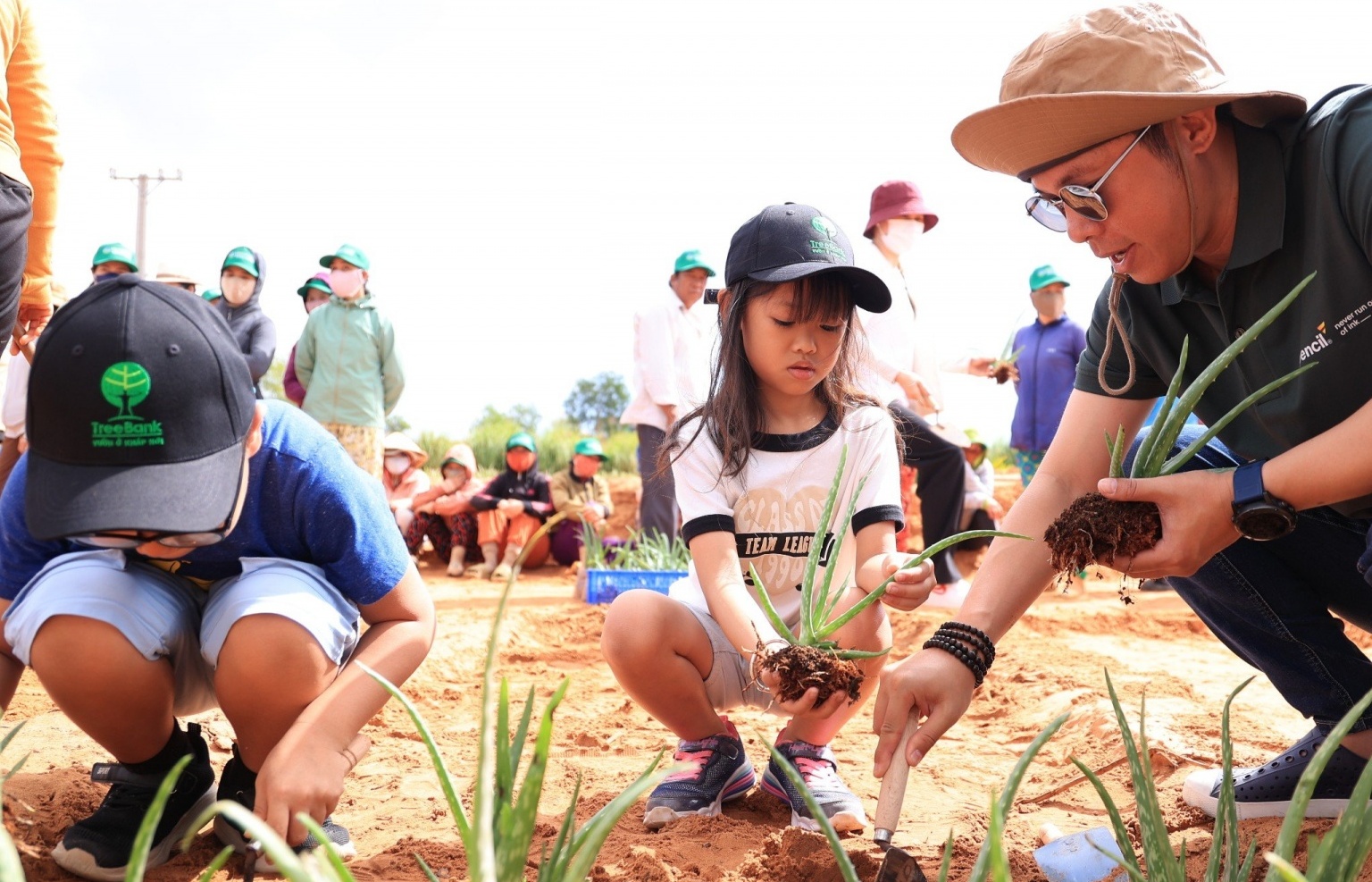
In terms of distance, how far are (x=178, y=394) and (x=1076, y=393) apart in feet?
5.50

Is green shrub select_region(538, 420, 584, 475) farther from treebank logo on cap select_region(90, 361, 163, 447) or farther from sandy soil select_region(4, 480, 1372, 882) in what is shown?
treebank logo on cap select_region(90, 361, 163, 447)

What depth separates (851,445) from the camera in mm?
2625

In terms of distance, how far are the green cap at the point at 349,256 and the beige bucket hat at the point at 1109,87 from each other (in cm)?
533

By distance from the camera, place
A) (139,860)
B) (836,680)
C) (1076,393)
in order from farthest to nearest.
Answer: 1. (1076,393)
2. (836,680)
3. (139,860)

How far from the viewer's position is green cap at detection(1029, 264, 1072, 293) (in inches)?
274

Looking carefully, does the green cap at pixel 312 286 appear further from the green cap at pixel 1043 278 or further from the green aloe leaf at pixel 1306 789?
the green aloe leaf at pixel 1306 789

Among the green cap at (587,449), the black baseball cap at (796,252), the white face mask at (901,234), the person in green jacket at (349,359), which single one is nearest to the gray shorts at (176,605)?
the black baseball cap at (796,252)

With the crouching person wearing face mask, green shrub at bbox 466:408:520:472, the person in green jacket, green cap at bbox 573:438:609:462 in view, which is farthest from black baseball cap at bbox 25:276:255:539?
green shrub at bbox 466:408:520:472

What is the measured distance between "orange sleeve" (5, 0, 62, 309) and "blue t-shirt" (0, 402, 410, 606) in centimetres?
103

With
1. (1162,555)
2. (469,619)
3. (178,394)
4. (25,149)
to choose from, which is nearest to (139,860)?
(178,394)

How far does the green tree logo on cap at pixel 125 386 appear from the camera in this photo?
158 cm

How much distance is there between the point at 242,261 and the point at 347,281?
2.28ft

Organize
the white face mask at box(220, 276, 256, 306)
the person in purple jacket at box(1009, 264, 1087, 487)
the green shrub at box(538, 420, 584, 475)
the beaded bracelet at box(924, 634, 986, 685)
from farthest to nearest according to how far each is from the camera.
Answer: the green shrub at box(538, 420, 584, 475), the person in purple jacket at box(1009, 264, 1087, 487), the white face mask at box(220, 276, 256, 306), the beaded bracelet at box(924, 634, 986, 685)

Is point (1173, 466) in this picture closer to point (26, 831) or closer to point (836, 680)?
point (836, 680)
